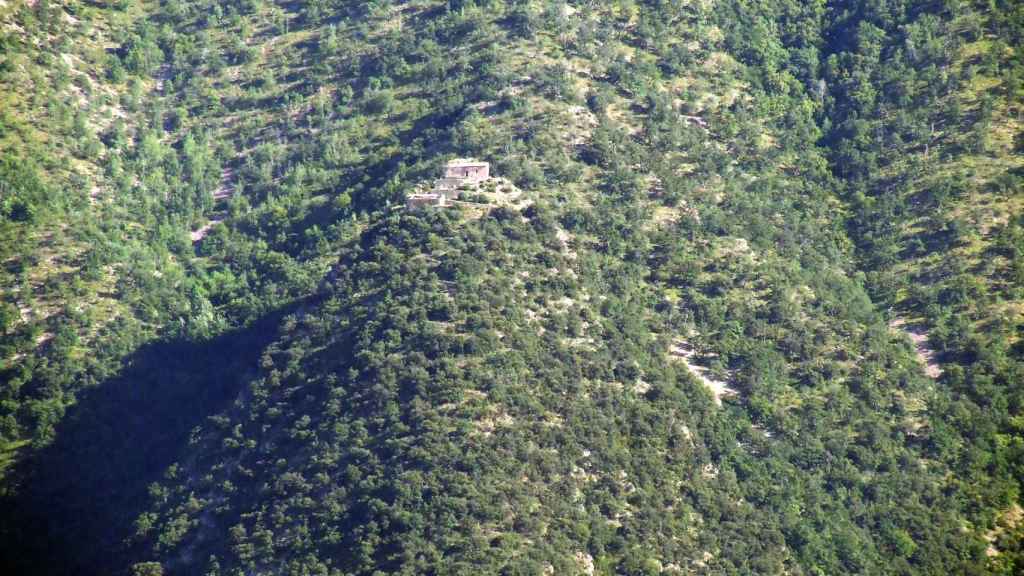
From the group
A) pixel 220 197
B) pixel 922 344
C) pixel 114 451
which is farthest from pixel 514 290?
pixel 220 197

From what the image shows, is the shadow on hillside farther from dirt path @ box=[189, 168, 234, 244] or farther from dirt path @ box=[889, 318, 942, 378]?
dirt path @ box=[889, 318, 942, 378]

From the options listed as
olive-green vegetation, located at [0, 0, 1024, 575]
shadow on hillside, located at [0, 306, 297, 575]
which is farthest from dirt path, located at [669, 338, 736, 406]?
shadow on hillside, located at [0, 306, 297, 575]

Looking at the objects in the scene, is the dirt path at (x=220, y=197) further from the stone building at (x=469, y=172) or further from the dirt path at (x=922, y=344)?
the dirt path at (x=922, y=344)

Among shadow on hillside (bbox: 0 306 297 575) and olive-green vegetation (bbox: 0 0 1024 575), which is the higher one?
olive-green vegetation (bbox: 0 0 1024 575)

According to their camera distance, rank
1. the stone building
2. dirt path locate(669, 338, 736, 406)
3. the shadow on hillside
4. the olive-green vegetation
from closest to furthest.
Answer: the olive-green vegetation, the shadow on hillside, dirt path locate(669, 338, 736, 406), the stone building

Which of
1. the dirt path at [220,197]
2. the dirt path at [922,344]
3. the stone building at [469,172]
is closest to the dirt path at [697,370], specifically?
the dirt path at [922,344]

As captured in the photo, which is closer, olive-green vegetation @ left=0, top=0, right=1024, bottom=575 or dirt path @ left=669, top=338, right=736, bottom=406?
olive-green vegetation @ left=0, top=0, right=1024, bottom=575

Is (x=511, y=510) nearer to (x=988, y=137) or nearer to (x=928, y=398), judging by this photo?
(x=928, y=398)
